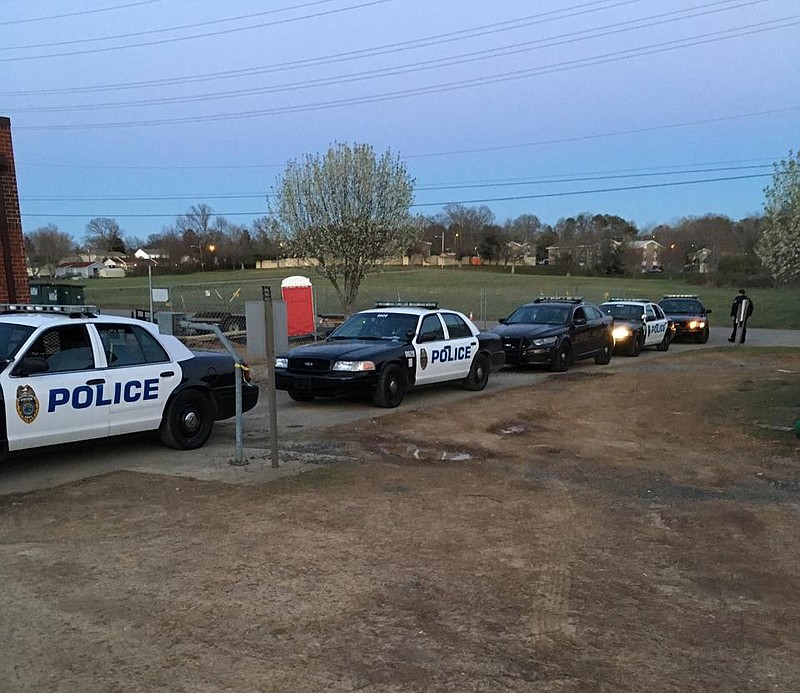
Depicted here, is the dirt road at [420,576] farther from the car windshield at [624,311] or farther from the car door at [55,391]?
the car windshield at [624,311]

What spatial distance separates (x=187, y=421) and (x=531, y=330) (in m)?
9.92

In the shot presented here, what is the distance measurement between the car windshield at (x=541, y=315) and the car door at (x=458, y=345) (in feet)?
14.3

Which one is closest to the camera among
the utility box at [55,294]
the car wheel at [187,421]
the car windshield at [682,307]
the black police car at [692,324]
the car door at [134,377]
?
the car door at [134,377]

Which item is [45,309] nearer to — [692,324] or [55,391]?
[55,391]

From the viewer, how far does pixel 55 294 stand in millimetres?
24734

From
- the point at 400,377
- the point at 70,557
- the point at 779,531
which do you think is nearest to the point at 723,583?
the point at 779,531

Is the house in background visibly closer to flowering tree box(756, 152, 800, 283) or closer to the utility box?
the utility box

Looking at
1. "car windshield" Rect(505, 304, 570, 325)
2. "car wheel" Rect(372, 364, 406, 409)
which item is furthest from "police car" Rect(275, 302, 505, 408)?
"car windshield" Rect(505, 304, 570, 325)

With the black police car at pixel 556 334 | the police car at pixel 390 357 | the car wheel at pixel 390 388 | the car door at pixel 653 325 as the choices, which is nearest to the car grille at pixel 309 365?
the police car at pixel 390 357

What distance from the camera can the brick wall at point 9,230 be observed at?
12945 millimetres

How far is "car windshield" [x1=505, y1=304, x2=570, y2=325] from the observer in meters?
17.3

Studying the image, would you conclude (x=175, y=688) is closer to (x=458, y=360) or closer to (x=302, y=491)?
(x=302, y=491)

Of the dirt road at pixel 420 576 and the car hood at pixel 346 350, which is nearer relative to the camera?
the dirt road at pixel 420 576

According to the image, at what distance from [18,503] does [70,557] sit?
157 cm
